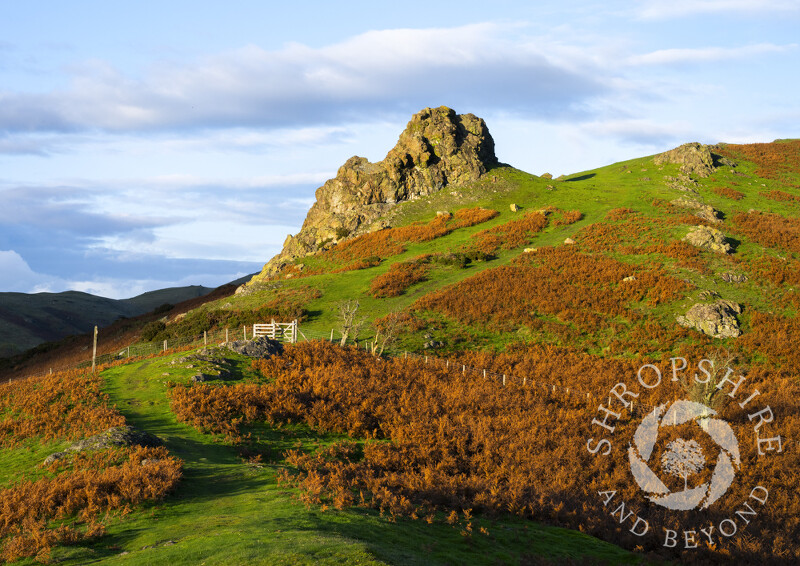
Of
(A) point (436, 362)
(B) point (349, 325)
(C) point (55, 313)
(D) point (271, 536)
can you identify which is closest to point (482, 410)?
(A) point (436, 362)

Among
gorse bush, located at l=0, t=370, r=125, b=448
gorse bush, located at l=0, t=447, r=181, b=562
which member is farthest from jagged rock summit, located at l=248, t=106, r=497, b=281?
gorse bush, located at l=0, t=447, r=181, b=562

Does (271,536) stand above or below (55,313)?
below

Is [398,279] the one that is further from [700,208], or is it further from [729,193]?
[729,193]

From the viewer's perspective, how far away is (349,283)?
63062 mm

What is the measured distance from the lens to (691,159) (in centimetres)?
9800

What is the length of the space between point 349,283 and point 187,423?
121 ft

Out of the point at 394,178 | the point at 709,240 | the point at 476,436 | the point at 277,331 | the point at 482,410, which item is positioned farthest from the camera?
the point at 394,178

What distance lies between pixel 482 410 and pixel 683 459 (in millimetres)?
10174

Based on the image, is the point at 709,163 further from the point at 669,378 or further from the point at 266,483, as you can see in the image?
the point at 266,483

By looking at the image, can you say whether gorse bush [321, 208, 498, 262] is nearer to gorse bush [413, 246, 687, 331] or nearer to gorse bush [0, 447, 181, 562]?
gorse bush [413, 246, 687, 331]

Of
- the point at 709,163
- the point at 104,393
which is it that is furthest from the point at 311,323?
the point at 709,163

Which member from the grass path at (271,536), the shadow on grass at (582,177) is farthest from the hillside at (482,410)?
the shadow on grass at (582,177)

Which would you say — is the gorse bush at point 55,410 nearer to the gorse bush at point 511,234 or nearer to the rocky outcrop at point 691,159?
the gorse bush at point 511,234

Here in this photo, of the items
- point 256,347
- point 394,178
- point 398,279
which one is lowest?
point 256,347
